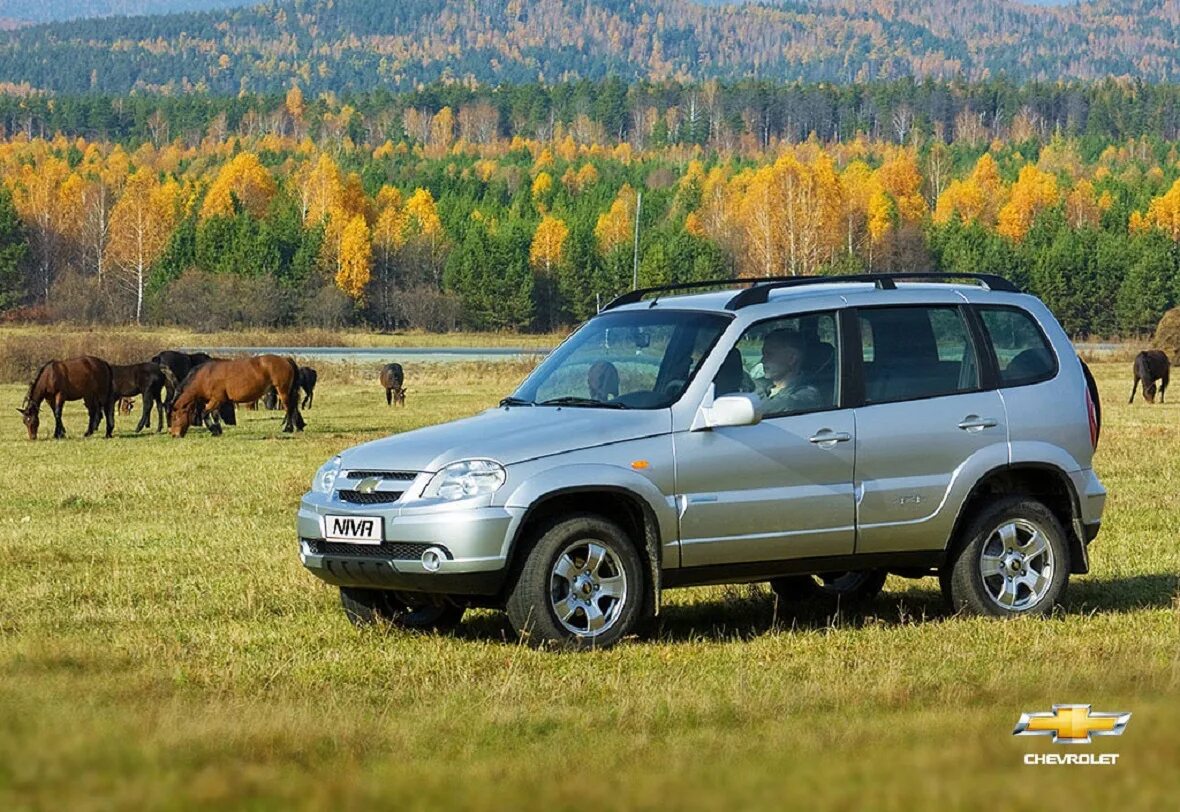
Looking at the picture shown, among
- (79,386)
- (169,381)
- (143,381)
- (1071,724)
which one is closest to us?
(1071,724)

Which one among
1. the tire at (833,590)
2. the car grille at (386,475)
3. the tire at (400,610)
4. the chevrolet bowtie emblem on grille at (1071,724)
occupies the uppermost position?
the chevrolet bowtie emblem on grille at (1071,724)

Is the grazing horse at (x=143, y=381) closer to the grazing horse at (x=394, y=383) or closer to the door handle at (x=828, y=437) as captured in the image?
the grazing horse at (x=394, y=383)

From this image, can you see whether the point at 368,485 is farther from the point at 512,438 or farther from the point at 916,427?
the point at 916,427

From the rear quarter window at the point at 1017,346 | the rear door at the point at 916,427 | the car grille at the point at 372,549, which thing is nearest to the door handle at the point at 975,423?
the rear door at the point at 916,427

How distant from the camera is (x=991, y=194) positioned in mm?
166500

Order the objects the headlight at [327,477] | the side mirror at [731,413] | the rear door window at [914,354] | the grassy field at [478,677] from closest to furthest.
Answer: the grassy field at [478,677]
the side mirror at [731,413]
the headlight at [327,477]
the rear door window at [914,354]

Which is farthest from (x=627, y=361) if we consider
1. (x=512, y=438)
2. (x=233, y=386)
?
(x=233, y=386)

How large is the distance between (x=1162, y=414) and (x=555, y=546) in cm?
3002

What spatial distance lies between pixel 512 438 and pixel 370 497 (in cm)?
86

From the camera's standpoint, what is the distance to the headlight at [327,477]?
9898mm

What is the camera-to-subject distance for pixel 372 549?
9.45 meters

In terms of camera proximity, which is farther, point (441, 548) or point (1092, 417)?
point (1092, 417)

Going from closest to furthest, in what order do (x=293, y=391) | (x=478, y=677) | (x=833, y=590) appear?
(x=478, y=677) → (x=833, y=590) → (x=293, y=391)

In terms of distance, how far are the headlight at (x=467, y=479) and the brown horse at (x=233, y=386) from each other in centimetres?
2487
